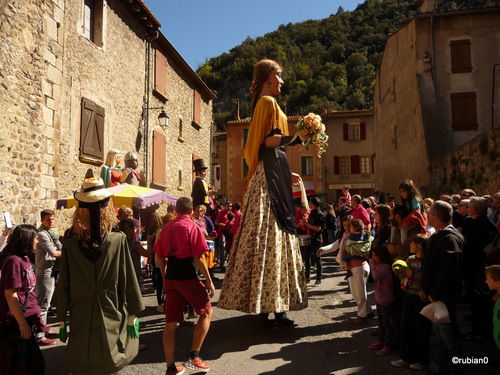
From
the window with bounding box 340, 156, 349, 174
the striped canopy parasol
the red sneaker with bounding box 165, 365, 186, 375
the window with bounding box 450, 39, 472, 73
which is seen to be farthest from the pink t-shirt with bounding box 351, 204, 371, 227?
the window with bounding box 340, 156, 349, 174

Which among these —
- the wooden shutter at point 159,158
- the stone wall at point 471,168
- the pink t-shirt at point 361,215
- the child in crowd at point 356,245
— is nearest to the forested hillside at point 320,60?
the stone wall at point 471,168

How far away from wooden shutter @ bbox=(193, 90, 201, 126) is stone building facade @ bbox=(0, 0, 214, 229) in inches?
47.7

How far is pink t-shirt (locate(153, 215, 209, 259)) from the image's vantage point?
365cm

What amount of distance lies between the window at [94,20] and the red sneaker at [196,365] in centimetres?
1067

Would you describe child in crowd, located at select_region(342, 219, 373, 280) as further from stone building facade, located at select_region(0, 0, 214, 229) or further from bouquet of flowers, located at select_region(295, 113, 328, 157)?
stone building facade, located at select_region(0, 0, 214, 229)

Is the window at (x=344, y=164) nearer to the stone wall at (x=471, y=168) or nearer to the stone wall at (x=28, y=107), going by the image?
the stone wall at (x=471, y=168)

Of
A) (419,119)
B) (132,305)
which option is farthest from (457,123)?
(132,305)

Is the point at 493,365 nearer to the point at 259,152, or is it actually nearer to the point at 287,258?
the point at 287,258

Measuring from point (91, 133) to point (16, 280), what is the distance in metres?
8.86

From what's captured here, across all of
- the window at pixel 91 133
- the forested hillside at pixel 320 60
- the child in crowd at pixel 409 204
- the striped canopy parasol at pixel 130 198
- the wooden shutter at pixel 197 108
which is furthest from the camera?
the forested hillside at pixel 320 60

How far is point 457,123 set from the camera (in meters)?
19.1

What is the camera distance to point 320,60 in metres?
76.1

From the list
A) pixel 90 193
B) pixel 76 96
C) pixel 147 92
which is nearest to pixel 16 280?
pixel 90 193

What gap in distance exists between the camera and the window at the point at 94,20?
1170 cm
